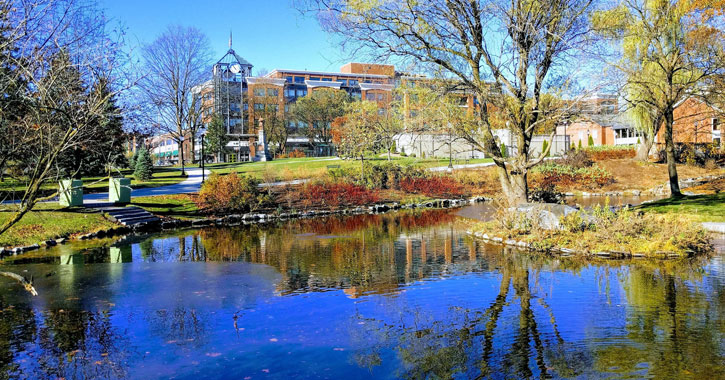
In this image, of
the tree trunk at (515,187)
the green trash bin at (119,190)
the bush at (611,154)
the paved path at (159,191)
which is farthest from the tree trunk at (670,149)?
the paved path at (159,191)

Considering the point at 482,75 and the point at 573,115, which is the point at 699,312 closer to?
the point at 573,115

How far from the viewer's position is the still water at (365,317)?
6.34 m

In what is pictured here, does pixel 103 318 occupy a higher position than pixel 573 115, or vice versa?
pixel 573 115

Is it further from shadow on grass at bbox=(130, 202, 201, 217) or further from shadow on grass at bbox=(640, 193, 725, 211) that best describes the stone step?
shadow on grass at bbox=(640, 193, 725, 211)

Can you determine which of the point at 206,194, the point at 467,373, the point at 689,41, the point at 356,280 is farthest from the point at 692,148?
the point at 467,373

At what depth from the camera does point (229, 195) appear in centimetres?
2550

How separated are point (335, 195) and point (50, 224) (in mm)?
14672

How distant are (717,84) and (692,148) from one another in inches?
886

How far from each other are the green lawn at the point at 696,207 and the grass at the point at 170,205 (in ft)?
62.3

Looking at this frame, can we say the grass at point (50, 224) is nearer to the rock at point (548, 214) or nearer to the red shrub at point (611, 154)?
the rock at point (548, 214)

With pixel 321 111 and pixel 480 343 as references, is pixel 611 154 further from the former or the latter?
pixel 480 343

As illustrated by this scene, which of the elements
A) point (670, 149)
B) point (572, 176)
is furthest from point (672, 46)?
point (572, 176)

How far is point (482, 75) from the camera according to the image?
17.1 metres

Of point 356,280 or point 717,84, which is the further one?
point 717,84
